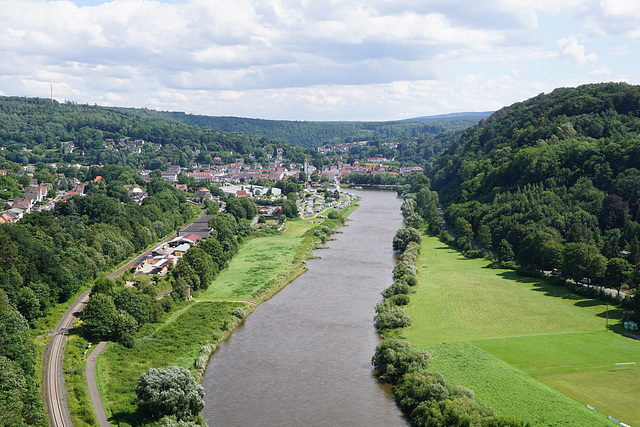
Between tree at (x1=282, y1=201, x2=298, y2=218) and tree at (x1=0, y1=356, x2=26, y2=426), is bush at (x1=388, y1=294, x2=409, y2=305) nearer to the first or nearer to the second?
tree at (x1=0, y1=356, x2=26, y2=426)

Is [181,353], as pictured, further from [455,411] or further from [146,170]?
[146,170]

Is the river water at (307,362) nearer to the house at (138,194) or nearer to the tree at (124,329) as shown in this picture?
the tree at (124,329)

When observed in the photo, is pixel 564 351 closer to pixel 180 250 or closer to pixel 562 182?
pixel 180 250

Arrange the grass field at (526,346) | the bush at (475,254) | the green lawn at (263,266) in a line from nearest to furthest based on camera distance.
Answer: the grass field at (526,346) < the green lawn at (263,266) < the bush at (475,254)

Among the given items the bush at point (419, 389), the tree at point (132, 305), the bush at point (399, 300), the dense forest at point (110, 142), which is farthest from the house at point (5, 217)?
the dense forest at point (110, 142)

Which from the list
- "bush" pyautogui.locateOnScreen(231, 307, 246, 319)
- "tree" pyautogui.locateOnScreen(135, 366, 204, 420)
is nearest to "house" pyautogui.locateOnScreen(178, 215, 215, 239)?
"bush" pyautogui.locateOnScreen(231, 307, 246, 319)

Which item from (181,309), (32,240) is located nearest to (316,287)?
→ (181,309)
